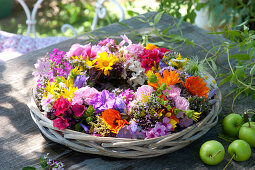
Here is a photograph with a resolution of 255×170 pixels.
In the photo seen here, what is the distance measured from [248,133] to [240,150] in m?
0.09

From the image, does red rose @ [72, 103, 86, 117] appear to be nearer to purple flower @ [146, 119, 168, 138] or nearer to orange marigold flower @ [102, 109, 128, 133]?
orange marigold flower @ [102, 109, 128, 133]

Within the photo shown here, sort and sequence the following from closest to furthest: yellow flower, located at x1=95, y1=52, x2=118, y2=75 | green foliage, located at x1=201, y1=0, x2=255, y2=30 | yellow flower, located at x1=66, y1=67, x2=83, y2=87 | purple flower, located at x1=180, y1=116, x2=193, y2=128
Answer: purple flower, located at x1=180, y1=116, x2=193, y2=128, yellow flower, located at x1=66, y1=67, x2=83, y2=87, yellow flower, located at x1=95, y1=52, x2=118, y2=75, green foliage, located at x1=201, y1=0, x2=255, y2=30

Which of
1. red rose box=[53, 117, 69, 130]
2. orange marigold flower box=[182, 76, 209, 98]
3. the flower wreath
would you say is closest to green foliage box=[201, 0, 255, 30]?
the flower wreath

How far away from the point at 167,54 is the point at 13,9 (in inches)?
175

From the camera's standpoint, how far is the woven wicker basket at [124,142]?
1048mm

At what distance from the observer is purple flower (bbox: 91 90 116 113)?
1.16 meters

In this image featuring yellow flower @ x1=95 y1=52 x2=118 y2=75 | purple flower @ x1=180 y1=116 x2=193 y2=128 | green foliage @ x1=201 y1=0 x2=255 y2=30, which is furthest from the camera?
green foliage @ x1=201 y1=0 x2=255 y2=30

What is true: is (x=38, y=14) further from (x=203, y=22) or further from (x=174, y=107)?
(x=174, y=107)

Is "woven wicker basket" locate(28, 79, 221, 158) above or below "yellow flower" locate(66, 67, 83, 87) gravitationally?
below

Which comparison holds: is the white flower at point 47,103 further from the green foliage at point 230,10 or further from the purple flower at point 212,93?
the green foliage at point 230,10

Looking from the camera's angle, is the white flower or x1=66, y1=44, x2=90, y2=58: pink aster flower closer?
the white flower

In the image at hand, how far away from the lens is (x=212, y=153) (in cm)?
108

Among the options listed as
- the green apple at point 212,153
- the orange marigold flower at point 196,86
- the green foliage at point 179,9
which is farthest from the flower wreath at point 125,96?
the green foliage at point 179,9

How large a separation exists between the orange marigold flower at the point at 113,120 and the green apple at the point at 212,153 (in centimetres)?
30
